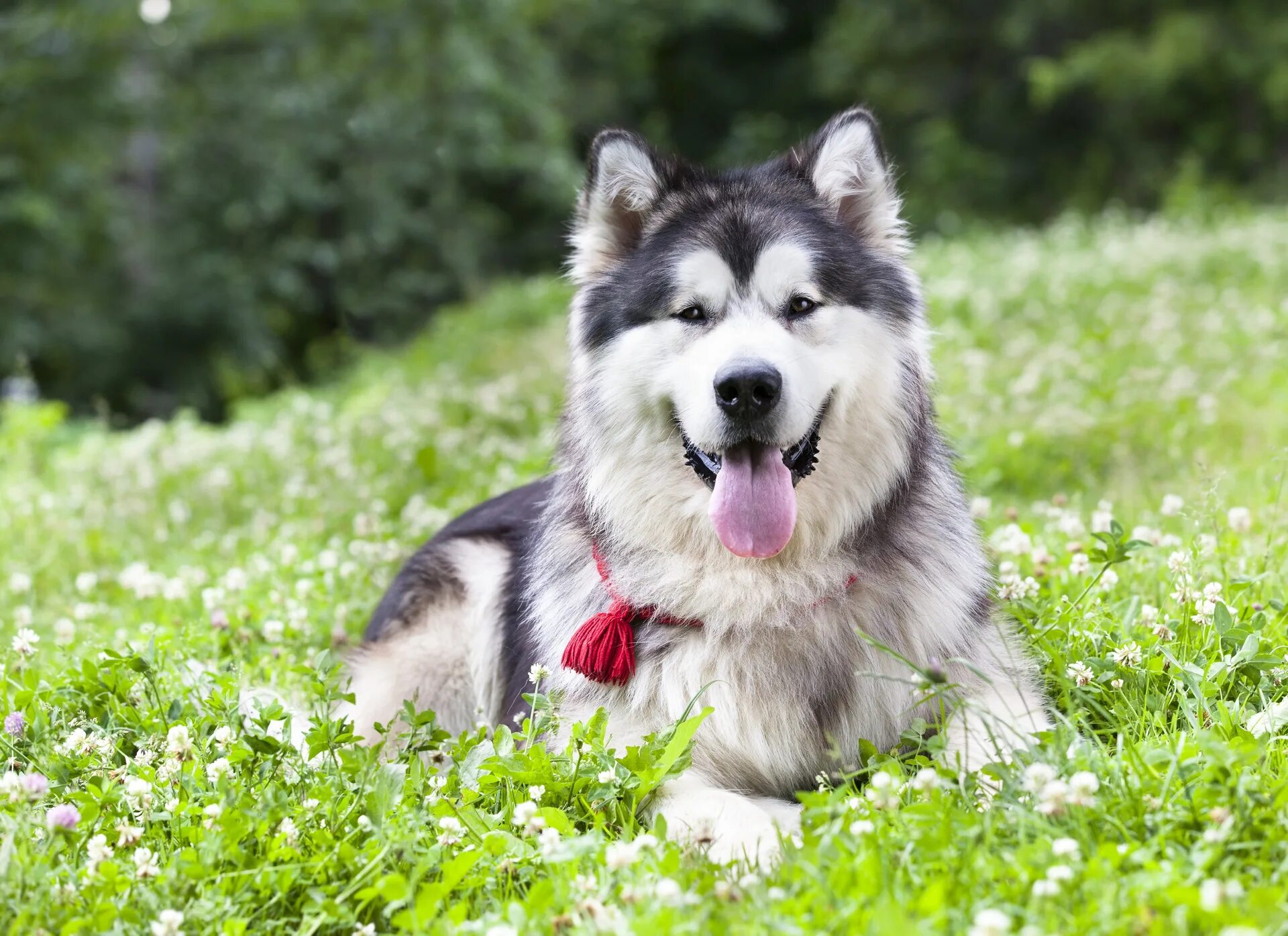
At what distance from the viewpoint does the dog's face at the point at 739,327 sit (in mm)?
2811

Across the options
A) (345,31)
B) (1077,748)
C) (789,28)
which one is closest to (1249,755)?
(1077,748)

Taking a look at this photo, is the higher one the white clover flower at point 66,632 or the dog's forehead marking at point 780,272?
the dog's forehead marking at point 780,272

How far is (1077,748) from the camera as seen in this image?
231 centimetres

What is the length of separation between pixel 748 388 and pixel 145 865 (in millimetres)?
1627

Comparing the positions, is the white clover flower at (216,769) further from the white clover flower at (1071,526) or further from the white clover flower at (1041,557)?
the white clover flower at (1071,526)

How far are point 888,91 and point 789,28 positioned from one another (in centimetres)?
434

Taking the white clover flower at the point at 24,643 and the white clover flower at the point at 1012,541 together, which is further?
the white clover flower at the point at 1012,541

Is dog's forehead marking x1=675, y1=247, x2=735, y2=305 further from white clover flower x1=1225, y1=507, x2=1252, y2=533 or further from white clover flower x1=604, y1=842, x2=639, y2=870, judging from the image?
white clover flower x1=1225, y1=507, x2=1252, y2=533

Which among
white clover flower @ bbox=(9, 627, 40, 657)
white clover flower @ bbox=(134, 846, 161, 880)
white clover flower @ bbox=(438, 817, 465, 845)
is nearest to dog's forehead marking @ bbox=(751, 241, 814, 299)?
white clover flower @ bbox=(438, 817, 465, 845)

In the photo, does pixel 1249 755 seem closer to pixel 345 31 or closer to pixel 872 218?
pixel 872 218

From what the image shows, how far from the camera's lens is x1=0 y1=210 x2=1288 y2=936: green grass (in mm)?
1959

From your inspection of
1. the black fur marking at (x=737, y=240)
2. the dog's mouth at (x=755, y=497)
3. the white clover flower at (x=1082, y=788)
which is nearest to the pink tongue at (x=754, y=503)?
the dog's mouth at (x=755, y=497)

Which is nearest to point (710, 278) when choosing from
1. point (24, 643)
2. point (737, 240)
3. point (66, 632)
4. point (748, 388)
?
point (737, 240)

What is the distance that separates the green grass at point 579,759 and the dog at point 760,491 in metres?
0.18
